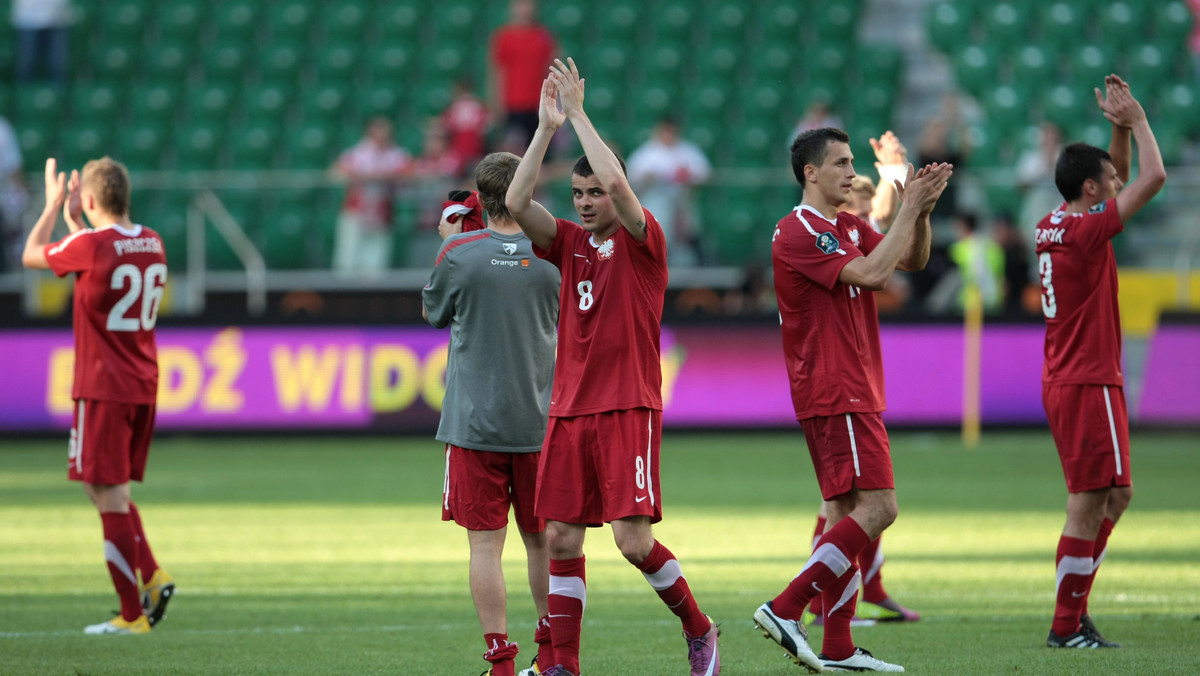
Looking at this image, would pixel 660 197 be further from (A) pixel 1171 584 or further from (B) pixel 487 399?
(B) pixel 487 399

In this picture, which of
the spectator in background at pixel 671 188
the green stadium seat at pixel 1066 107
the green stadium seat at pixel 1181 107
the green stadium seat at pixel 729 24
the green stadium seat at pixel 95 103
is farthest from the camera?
the green stadium seat at pixel 729 24

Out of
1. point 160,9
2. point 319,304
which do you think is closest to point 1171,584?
point 319,304

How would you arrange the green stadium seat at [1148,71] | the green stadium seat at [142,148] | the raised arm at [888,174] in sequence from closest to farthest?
the raised arm at [888,174] < the green stadium seat at [1148,71] < the green stadium seat at [142,148]

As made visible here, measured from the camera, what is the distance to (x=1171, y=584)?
29.7 feet

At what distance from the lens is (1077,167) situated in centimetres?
760

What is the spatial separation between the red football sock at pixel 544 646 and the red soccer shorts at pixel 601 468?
55 cm

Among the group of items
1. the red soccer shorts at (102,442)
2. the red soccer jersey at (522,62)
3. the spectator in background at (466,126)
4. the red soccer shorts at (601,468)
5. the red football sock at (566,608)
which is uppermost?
the red soccer jersey at (522,62)

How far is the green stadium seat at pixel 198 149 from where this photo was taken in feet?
74.1

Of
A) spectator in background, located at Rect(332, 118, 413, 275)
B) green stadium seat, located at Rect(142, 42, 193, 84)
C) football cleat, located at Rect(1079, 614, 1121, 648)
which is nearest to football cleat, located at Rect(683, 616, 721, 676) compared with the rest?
football cleat, located at Rect(1079, 614, 1121, 648)

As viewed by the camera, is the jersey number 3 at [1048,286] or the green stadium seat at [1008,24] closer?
the jersey number 3 at [1048,286]

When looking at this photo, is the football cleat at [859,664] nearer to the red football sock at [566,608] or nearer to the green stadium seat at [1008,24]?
the red football sock at [566,608]

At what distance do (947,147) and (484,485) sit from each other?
1436 cm

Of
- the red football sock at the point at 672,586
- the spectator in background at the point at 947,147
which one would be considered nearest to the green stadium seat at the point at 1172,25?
the spectator in background at the point at 947,147

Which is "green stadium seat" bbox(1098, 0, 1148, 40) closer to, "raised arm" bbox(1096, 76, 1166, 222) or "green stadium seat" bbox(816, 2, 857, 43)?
"green stadium seat" bbox(816, 2, 857, 43)
